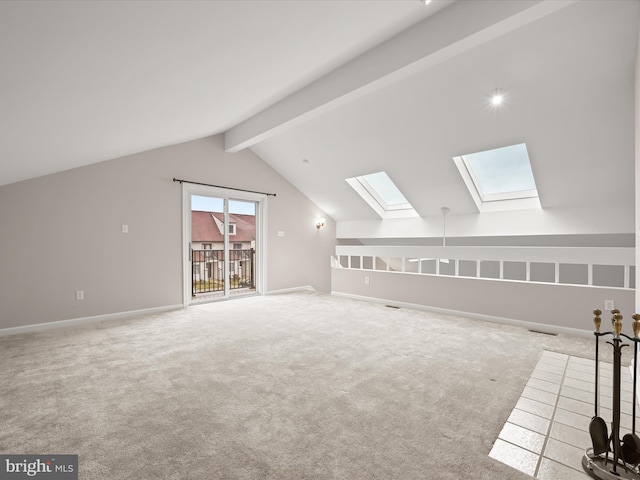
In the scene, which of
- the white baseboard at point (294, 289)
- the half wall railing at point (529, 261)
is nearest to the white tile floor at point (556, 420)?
the half wall railing at point (529, 261)

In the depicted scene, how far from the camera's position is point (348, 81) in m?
3.26

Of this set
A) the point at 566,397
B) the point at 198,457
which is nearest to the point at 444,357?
the point at 566,397

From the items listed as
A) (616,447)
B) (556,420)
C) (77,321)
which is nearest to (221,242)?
(77,321)

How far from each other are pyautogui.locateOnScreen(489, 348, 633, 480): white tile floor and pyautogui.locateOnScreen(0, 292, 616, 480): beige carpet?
3.4 inches

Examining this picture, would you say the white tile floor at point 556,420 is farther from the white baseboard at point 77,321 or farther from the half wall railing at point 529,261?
the white baseboard at point 77,321

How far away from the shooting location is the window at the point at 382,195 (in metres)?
6.08

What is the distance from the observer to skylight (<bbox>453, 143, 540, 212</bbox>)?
4523 millimetres

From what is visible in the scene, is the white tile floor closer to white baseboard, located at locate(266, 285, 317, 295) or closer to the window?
the window

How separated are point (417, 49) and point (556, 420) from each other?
294 cm

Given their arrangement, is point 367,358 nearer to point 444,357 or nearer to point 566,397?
point 444,357

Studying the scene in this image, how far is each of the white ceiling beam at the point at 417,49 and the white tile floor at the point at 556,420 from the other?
8.71ft

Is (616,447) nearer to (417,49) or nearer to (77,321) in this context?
(417,49)

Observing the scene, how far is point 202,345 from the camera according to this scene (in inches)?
130

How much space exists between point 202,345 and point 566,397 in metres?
3.19
